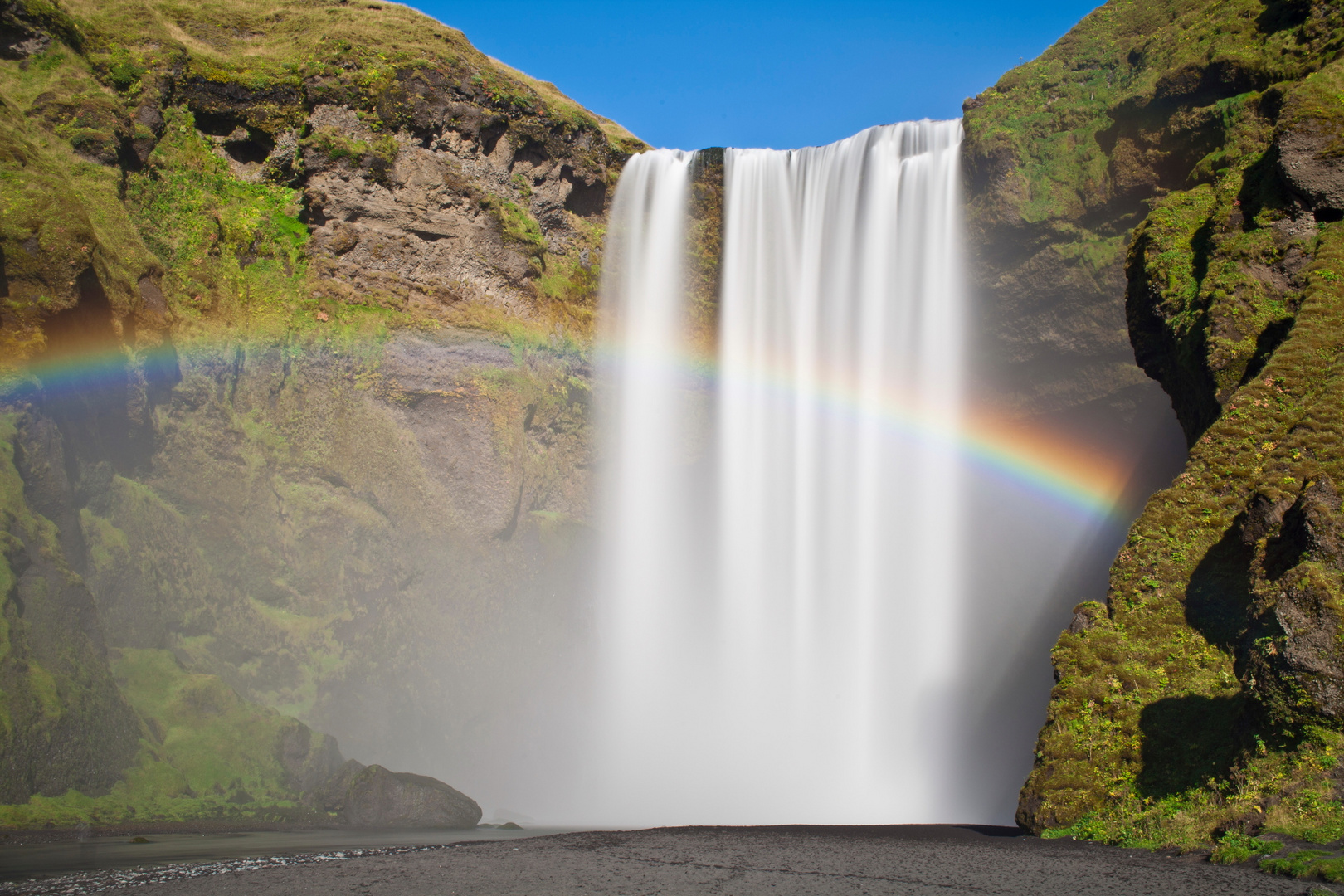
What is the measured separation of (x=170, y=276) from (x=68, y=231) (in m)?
4.24

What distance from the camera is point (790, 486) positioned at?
2733 cm

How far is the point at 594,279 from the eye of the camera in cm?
2775

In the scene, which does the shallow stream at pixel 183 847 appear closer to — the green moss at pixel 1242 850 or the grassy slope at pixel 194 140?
the green moss at pixel 1242 850

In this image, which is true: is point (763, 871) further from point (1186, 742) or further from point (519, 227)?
point (519, 227)

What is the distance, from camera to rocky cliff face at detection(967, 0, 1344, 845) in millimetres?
7027

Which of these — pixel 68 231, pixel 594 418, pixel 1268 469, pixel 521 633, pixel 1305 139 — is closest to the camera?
pixel 1268 469

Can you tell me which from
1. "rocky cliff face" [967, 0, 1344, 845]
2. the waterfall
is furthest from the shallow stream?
the waterfall

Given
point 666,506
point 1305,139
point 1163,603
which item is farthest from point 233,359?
point 1305,139

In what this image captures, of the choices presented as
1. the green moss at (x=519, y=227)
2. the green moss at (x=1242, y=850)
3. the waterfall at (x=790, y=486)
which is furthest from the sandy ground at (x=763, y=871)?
the green moss at (x=519, y=227)

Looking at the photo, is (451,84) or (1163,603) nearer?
(1163,603)

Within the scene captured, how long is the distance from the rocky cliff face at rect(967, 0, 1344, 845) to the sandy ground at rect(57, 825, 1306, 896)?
1.12 m

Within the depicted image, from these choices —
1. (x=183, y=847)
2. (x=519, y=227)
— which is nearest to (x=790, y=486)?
(x=519, y=227)

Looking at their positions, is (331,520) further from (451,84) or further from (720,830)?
(720,830)

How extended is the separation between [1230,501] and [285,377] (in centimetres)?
2114
